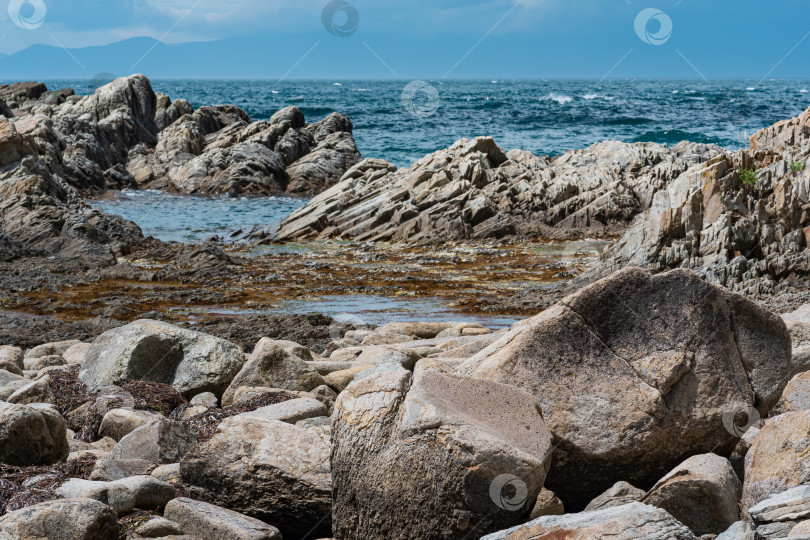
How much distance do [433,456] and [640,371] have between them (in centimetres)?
166

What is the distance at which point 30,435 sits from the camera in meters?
5.67

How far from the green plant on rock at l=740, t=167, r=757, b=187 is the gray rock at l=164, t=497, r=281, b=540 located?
14.5 meters

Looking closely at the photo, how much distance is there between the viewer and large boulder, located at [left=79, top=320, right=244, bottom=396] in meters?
8.02

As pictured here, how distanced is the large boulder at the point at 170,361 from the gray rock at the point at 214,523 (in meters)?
3.35

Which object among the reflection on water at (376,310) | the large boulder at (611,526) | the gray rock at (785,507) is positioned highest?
the gray rock at (785,507)

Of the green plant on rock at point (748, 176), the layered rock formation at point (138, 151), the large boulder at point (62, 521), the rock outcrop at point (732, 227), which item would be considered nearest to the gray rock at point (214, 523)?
the large boulder at point (62, 521)

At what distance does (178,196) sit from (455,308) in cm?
2427

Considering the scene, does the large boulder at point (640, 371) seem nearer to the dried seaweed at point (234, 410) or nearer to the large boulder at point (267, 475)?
the large boulder at point (267, 475)

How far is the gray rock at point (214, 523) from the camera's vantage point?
175 inches

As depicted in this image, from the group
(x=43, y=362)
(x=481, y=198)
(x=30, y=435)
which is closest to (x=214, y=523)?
(x=30, y=435)

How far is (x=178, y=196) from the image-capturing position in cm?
3766

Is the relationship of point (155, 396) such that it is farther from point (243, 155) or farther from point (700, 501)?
point (243, 155)

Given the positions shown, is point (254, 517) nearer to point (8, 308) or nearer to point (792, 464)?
point (792, 464)

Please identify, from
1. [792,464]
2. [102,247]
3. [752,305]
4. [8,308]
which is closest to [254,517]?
[792,464]
